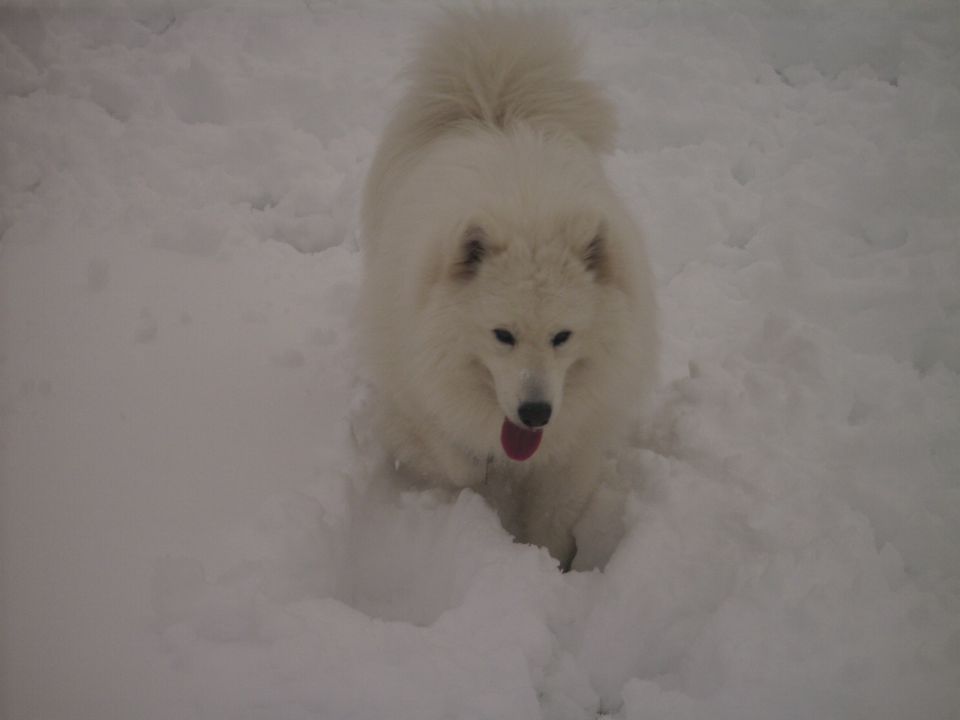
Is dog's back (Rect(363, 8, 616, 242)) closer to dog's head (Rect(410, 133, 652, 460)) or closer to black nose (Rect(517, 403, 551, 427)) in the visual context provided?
dog's head (Rect(410, 133, 652, 460))

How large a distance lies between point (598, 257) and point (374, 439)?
1.28 metres

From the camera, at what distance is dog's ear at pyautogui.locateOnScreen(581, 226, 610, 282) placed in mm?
2104

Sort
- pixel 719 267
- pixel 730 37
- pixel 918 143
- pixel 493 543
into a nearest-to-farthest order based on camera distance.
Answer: pixel 493 543 < pixel 719 267 < pixel 918 143 < pixel 730 37

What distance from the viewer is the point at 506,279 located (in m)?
2.08

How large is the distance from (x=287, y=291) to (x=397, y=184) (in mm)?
886

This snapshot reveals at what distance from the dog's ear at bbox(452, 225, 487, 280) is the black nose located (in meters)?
0.49

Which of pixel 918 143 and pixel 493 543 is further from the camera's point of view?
pixel 918 143

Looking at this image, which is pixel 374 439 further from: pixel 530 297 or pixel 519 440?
pixel 530 297

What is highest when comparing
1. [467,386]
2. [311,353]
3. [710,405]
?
[467,386]

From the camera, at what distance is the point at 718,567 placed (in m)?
2.08

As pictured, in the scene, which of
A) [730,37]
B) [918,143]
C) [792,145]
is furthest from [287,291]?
[730,37]

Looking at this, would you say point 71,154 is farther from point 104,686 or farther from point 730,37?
point 730,37

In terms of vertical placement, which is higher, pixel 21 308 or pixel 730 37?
pixel 730 37

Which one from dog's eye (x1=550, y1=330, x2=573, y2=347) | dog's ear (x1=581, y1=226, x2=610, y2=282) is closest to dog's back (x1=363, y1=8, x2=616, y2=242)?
dog's ear (x1=581, y1=226, x2=610, y2=282)
